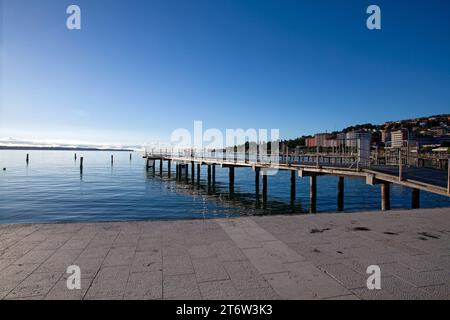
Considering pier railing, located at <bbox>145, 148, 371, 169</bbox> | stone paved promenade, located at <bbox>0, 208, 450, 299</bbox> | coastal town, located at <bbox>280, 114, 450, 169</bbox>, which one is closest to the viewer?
stone paved promenade, located at <bbox>0, 208, 450, 299</bbox>

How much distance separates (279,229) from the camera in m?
5.98

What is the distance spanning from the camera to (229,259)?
426cm

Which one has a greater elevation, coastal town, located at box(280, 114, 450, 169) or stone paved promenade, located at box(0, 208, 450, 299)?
coastal town, located at box(280, 114, 450, 169)

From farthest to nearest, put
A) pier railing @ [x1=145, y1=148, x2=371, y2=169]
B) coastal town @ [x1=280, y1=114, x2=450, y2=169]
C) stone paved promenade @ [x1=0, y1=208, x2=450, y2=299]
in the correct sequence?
1. pier railing @ [x1=145, y1=148, x2=371, y2=169]
2. coastal town @ [x1=280, y1=114, x2=450, y2=169]
3. stone paved promenade @ [x1=0, y1=208, x2=450, y2=299]

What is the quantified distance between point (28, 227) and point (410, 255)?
749 centimetres

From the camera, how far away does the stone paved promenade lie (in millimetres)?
3285

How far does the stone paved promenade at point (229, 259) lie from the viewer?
329 cm

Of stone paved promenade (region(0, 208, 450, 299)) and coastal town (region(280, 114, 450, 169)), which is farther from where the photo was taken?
coastal town (region(280, 114, 450, 169))

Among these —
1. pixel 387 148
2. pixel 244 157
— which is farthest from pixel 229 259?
pixel 244 157

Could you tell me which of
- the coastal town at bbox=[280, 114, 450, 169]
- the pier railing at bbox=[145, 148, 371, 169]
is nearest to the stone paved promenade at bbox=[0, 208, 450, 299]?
the coastal town at bbox=[280, 114, 450, 169]

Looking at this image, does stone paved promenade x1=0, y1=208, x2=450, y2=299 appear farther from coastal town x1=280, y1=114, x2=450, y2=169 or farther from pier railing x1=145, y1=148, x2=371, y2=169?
pier railing x1=145, y1=148, x2=371, y2=169
